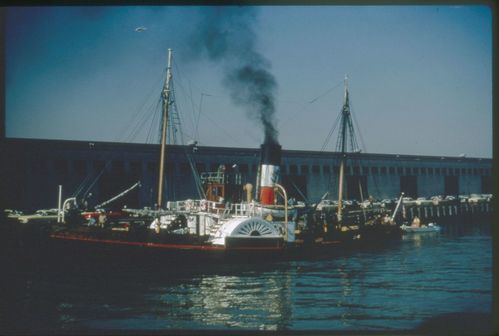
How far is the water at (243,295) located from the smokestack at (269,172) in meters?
3.34

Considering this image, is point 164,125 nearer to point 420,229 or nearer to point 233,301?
point 233,301

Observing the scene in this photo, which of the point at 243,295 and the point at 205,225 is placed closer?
the point at 243,295

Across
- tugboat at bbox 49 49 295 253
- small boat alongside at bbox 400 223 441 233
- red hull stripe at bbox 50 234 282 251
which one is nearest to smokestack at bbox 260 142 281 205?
tugboat at bbox 49 49 295 253

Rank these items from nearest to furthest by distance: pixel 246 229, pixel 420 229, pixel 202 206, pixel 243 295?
pixel 243 295 < pixel 246 229 < pixel 202 206 < pixel 420 229

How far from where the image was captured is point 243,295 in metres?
17.7

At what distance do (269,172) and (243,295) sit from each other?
28.6 ft

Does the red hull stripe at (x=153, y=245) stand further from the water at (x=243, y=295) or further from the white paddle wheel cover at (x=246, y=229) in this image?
the water at (x=243, y=295)

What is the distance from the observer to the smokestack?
25125 millimetres

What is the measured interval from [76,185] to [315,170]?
15442mm

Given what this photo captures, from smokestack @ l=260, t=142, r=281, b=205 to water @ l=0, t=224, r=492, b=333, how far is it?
131 inches

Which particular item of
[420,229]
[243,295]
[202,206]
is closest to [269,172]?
[202,206]

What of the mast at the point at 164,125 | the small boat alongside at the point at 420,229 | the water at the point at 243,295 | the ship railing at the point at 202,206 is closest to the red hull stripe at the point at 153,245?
the water at the point at 243,295

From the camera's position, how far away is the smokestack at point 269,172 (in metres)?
25.1

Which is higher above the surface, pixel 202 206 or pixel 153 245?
pixel 202 206
